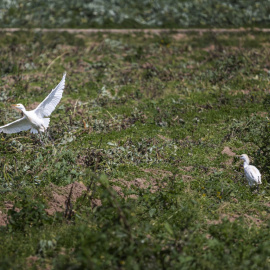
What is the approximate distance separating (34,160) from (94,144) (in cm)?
131

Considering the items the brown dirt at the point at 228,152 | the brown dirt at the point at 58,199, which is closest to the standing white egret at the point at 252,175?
the brown dirt at the point at 228,152

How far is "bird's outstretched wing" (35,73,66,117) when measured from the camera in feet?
26.3

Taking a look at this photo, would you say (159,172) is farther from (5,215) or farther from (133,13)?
(133,13)

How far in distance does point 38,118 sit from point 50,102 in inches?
15.4

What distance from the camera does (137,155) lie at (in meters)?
7.79

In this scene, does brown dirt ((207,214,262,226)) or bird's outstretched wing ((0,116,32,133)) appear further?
bird's outstretched wing ((0,116,32,133))

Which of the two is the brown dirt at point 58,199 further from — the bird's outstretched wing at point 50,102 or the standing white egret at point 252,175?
the standing white egret at point 252,175

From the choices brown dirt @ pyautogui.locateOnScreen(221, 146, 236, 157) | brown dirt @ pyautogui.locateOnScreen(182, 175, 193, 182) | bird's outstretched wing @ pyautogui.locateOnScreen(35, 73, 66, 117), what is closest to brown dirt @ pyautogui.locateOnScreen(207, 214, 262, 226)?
brown dirt @ pyautogui.locateOnScreen(182, 175, 193, 182)

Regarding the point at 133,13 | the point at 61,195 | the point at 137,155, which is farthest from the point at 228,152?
the point at 133,13

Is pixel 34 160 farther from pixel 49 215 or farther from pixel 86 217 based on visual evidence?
pixel 86 217

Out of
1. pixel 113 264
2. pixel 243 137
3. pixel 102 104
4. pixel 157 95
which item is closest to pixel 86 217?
pixel 113 264

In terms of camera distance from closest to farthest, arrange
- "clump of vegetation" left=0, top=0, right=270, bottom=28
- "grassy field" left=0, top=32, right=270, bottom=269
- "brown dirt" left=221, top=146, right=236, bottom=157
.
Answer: "grassy field" left=0, top=32, right=270, bottom=269 → "brown dirt" left=221, top=146, right=236, bottom=157 → "clump of vegetation" left=0, top=0, right=270, bottom=28

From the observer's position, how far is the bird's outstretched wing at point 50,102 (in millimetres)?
8012

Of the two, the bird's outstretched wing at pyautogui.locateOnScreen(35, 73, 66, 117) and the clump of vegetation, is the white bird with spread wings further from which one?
the clump of vegetation
